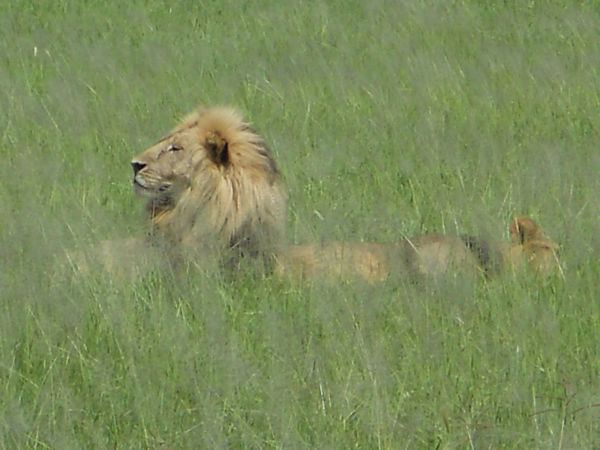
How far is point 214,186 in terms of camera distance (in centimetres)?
498

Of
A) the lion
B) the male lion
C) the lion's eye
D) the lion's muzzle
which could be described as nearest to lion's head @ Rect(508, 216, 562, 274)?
the lion

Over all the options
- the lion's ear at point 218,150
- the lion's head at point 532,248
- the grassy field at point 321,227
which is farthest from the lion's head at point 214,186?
the lion's head at point 532,248

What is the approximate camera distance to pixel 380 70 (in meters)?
8.73

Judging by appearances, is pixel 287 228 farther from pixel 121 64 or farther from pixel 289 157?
pixel 121 64

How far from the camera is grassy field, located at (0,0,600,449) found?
308 cm

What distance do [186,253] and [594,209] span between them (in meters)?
1.55

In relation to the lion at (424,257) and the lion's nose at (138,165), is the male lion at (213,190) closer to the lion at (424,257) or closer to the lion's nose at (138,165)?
the lion's nose at (138,165)

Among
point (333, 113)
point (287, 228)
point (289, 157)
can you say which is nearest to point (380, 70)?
point (333, 113)

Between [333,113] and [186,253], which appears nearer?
[186,253]

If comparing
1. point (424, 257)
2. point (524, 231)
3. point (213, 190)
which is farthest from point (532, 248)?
point (213, 190)

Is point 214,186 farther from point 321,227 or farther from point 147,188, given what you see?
point 321,227

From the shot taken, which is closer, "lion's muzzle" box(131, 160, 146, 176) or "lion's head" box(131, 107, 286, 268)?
"lion's head" box(131, 107, 286, 268)

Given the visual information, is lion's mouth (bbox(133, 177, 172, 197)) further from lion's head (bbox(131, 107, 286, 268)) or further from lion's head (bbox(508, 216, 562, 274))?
lion's head (bbox(508, 216, 562, 274))

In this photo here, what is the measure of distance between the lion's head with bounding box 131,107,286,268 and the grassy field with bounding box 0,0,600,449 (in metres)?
0.14
